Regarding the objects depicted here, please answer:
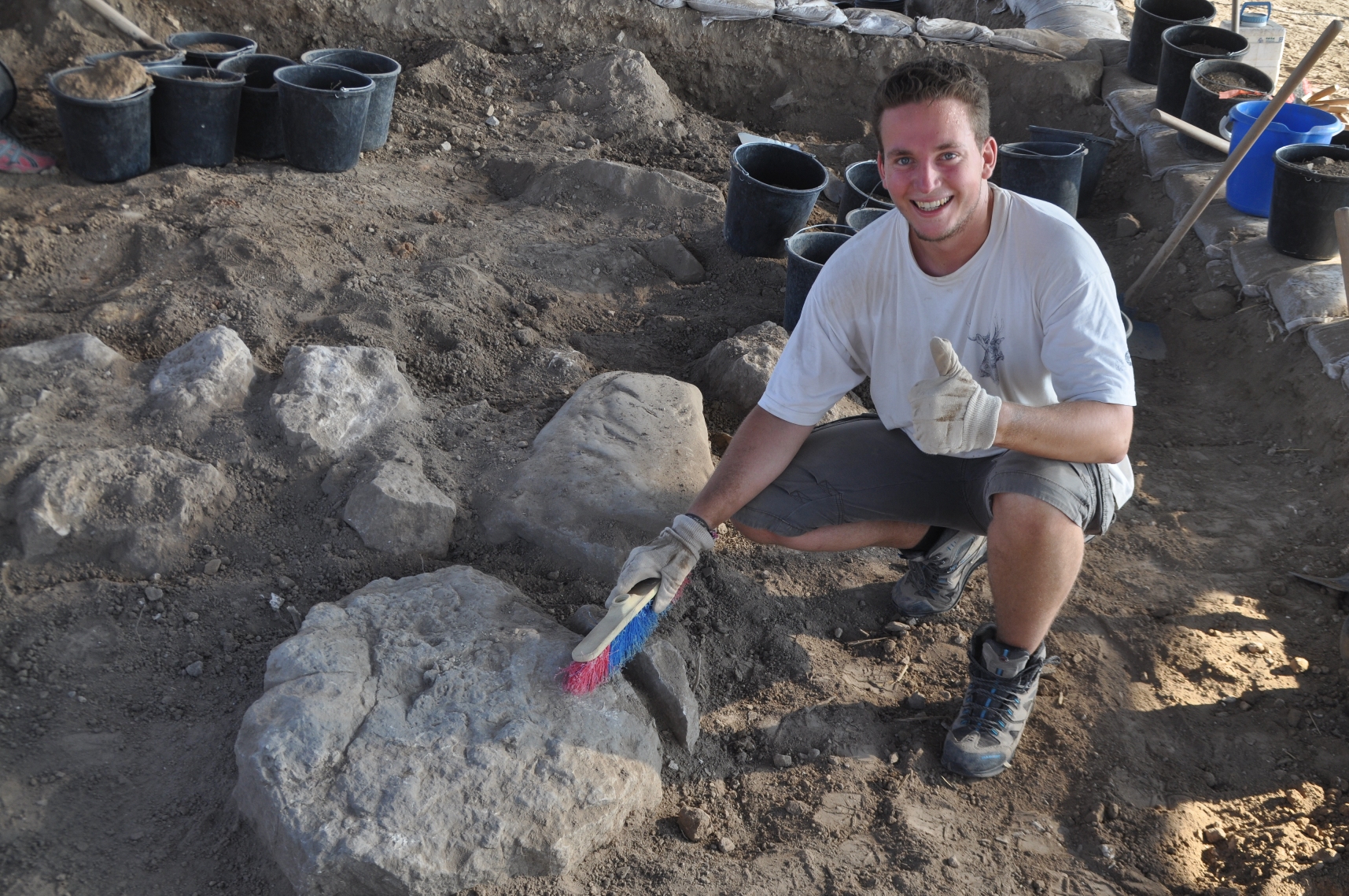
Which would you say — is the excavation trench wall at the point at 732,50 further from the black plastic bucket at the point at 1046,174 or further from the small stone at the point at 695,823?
the small stone at the point at 695,823

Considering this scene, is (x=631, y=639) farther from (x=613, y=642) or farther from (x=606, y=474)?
(x=606, y=474)

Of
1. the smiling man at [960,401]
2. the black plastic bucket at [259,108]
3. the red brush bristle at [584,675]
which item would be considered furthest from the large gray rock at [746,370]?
the black plastic bucket at [259,108]

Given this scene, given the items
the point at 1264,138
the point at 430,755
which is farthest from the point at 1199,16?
the point at 430,755

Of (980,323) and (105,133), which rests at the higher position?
(980,323)

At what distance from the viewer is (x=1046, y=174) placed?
4.15m

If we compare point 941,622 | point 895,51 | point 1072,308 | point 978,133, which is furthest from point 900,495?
point 895,51

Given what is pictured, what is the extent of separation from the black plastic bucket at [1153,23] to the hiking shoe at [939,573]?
3.66 m

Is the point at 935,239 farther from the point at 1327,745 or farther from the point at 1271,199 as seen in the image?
the point at 1271,199

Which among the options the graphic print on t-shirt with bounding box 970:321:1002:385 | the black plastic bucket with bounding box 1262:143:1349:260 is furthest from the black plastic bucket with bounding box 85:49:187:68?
the graphic print on t-shirt with bounding box 970:321:1002:385

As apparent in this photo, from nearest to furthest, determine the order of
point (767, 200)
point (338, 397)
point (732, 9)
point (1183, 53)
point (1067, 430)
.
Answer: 1. point (1067, 430)
2. point (338, 397)
3. point (767, 200)
4. point (1183, 53)
5. point (732, 9)

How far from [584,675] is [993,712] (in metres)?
0.88

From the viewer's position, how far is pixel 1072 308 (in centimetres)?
202

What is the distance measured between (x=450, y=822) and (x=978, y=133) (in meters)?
1.70

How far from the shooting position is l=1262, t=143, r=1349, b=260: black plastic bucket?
139 inches
